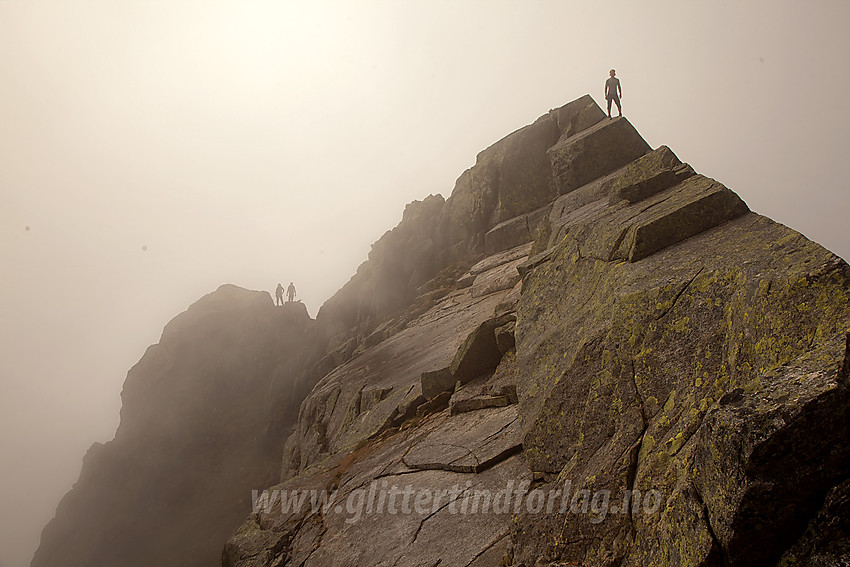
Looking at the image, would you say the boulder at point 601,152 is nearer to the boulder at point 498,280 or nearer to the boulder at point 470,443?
the boulder at point 498,280

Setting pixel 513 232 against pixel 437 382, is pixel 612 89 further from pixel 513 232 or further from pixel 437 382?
pixel 437 382

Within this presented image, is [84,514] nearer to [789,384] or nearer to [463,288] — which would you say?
[463,288]


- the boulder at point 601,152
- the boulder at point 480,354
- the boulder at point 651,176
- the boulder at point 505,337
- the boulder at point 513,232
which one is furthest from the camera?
the boulder at point 513,232

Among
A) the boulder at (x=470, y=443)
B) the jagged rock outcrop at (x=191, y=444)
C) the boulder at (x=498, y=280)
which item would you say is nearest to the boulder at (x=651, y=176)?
the boulder at (x=470, y=443)

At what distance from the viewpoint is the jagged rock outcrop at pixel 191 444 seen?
52625mm

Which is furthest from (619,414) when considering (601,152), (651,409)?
(601,152)

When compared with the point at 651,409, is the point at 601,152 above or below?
above

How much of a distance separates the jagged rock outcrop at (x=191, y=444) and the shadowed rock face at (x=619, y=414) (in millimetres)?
34400

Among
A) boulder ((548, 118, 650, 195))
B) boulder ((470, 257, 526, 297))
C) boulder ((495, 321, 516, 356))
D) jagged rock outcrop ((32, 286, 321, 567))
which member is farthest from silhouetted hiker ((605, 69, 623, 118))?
jagged rock outcrop ((32, 286, 321, 567))

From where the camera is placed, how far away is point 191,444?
203 ft

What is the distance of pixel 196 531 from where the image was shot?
5056cm

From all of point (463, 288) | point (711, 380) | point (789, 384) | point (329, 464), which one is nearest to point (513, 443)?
point (711, 380)

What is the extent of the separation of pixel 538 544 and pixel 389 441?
10.1 metres

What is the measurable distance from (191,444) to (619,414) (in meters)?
66.7
